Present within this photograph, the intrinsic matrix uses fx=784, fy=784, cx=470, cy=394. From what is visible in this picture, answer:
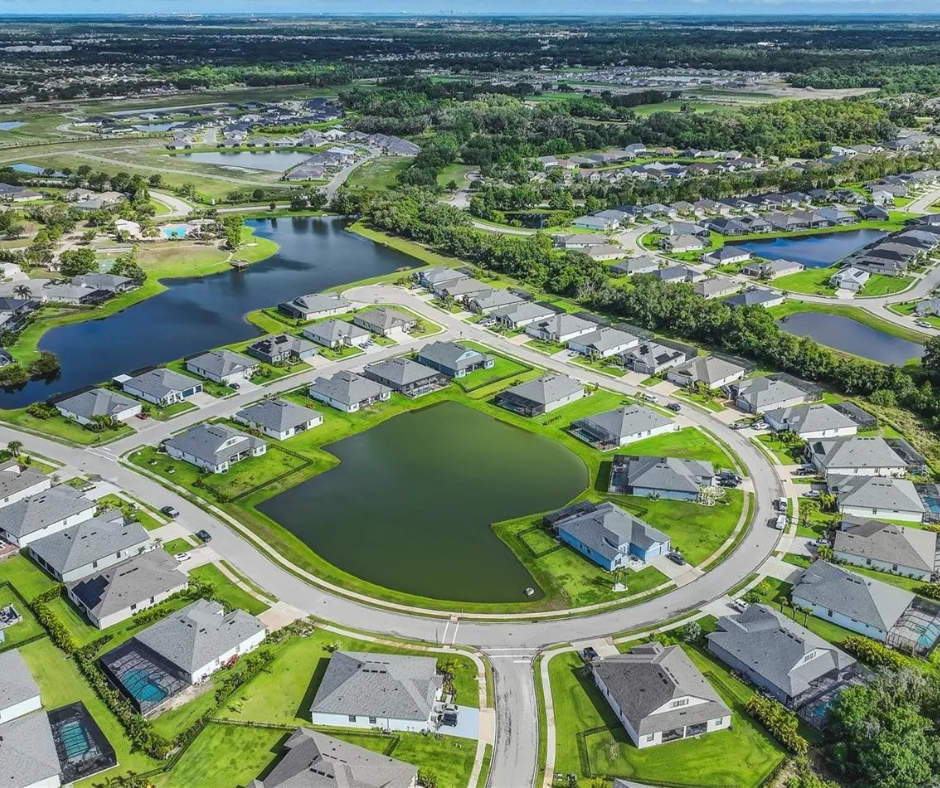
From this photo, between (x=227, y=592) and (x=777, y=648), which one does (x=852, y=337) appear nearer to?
(x=777, y=648)

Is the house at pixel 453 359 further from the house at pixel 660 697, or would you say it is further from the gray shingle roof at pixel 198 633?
the house at pixel 660 697

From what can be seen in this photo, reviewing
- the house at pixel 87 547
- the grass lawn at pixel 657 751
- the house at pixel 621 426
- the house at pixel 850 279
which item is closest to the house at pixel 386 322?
the house at pixel 621 426

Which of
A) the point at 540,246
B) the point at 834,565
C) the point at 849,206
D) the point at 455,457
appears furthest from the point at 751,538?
the point at 849,206

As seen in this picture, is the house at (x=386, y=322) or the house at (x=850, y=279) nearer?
the house at (x=386, y=322)

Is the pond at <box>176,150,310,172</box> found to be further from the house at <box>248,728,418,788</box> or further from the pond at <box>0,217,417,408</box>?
the house at <box>248,728,418,788</box>

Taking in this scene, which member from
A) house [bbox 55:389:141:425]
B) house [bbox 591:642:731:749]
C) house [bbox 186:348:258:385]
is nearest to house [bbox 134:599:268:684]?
house [bbox 591:642:731:749]

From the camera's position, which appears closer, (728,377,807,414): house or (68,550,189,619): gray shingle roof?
(68,550,189,619): gray shingle roof
